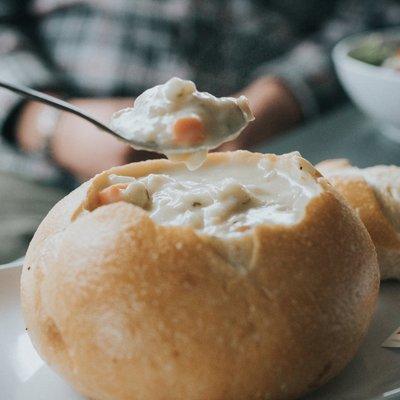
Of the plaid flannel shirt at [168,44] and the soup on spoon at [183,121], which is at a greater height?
the soup on spoon at [183,121]

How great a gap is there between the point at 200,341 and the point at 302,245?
0.15 m

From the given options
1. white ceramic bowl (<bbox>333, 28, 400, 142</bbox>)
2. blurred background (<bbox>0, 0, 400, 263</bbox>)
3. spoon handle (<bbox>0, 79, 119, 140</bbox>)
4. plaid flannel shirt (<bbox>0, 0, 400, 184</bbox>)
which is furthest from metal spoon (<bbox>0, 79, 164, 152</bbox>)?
plaid flannel shirt (<bbox>0, 0, 400, 184</bbox>)

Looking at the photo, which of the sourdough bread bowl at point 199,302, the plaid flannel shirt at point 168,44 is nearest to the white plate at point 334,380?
the sourdough bread bowl at point 199,302

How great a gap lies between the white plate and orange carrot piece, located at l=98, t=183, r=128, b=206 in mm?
212

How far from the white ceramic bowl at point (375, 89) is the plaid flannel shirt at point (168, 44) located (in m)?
0.78

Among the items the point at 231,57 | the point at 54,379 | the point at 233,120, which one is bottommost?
the point at 231,57

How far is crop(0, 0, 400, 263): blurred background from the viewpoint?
2.31 metres

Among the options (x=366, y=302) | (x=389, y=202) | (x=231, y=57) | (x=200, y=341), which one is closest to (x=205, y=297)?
(x=200, y=341)

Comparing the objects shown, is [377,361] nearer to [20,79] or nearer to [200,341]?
[200,341]

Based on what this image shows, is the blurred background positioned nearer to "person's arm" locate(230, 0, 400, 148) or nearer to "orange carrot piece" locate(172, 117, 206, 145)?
"person's arm" locate(230, 0, 400, 148)

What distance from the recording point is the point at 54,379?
86 cm

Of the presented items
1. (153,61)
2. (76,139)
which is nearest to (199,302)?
(76,139)

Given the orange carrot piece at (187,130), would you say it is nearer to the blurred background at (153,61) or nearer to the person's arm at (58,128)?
the blurred background at (153,61)

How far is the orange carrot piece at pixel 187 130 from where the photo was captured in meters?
0.84
